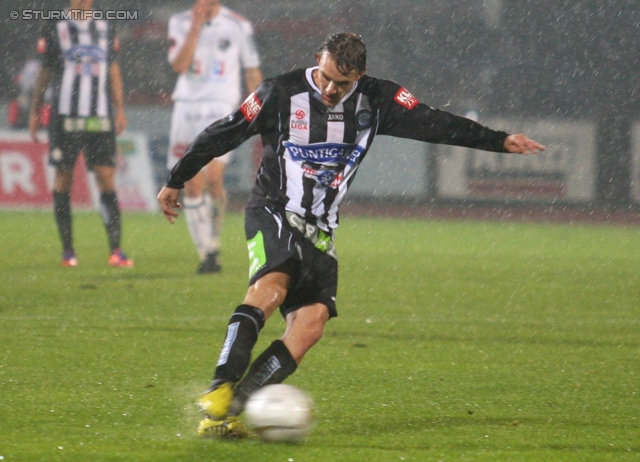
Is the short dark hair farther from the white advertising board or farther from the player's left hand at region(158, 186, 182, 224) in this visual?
the white advertising board

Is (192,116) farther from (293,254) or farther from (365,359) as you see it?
(293,254)

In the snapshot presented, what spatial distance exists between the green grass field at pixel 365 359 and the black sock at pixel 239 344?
225mm

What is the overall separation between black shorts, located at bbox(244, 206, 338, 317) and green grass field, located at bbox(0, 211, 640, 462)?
1.48ft

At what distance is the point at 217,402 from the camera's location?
3.29 m

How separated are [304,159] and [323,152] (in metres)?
0.07

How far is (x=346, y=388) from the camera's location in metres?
4.34

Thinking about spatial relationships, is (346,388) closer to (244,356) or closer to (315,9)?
(244,356)

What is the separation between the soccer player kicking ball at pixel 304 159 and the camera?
3.56 meters

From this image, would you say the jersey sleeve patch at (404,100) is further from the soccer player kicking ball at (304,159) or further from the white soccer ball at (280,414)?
the white soccer ball at (280,414)

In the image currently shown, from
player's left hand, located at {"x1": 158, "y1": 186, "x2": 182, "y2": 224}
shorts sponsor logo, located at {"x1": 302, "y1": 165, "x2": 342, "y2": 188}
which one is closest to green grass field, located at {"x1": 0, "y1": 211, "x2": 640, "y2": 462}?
player's left hand, located at {"x1": 158, "y1": 186, "x2": 182, "y2": 224}

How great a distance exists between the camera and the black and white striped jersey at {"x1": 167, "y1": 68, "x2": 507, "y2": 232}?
3691mm

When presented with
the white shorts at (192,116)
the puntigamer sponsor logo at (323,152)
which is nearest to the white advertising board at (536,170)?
the white shorts at (192,116)

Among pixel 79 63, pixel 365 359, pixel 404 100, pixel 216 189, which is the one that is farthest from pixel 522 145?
pixel 79 63

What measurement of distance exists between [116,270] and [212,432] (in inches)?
217
